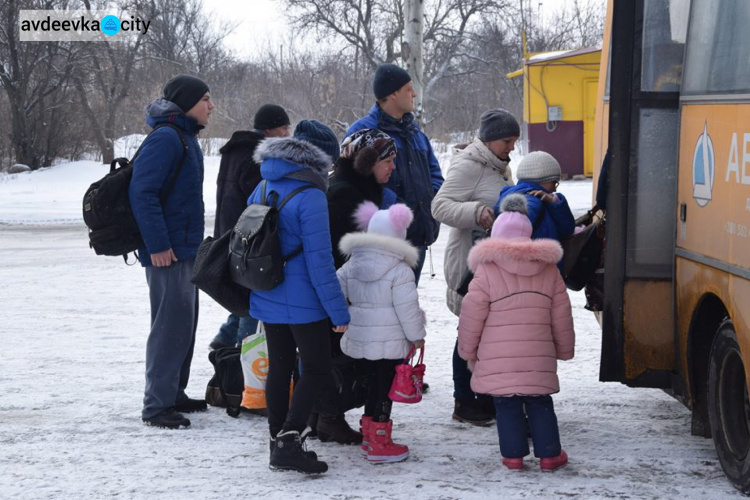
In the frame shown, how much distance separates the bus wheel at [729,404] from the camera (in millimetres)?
4062

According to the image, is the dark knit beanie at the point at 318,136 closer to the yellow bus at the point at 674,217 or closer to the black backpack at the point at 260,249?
the black backpack at the point at 260,249

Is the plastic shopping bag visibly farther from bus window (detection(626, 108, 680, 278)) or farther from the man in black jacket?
bus window (detection(626, 108, 680, 278))

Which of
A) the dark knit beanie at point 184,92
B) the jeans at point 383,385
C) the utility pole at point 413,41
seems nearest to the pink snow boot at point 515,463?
the jeans at point 383,385

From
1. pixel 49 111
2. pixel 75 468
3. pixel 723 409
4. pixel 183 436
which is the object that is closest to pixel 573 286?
pixel 723 409

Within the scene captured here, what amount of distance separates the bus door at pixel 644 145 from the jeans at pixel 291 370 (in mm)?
1352

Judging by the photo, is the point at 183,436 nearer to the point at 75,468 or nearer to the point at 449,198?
the point at 75,468

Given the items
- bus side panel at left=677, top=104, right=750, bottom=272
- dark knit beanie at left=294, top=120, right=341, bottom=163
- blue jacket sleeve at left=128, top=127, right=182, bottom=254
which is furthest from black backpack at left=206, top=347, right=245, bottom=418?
bus side panel at left=677, top=104, right=750, bottom=272

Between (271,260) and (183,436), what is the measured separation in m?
1.33

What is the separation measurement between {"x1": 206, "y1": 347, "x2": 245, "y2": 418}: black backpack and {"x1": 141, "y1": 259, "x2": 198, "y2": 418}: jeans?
323mm

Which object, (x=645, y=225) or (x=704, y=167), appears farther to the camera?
(x=645, y=225)

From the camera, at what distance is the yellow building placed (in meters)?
19.2

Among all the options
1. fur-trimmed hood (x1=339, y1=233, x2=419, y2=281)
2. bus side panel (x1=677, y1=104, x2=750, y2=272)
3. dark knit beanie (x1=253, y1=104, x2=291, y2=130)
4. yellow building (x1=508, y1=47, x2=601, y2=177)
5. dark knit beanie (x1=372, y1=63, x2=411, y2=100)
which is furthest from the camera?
yellow building (x1=508, y1=47, x2=601, y2=177)

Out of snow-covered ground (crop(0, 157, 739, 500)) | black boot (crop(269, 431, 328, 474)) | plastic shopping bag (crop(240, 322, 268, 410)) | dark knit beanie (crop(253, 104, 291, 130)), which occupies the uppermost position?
dark knit beanie (crop(253, 104, 291, 130))

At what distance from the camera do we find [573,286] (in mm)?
5164
